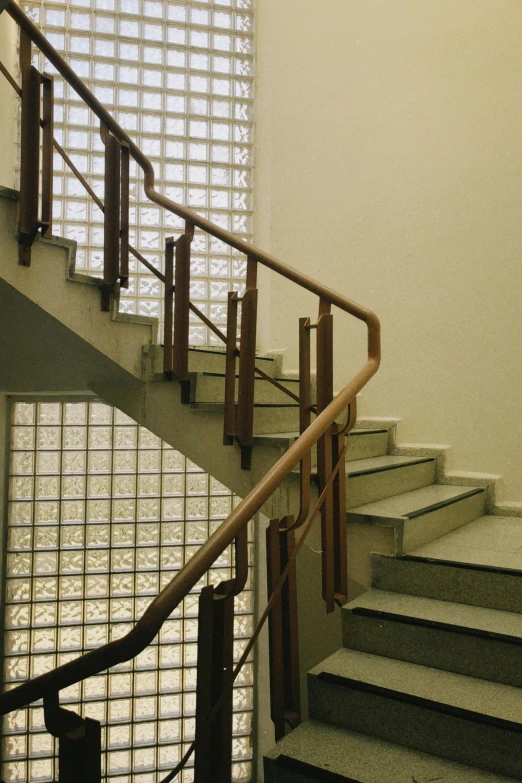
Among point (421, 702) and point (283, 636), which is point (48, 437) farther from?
point (421, 702)

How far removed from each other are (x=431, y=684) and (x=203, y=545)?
987 millimetres

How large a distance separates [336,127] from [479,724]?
12.5 ft

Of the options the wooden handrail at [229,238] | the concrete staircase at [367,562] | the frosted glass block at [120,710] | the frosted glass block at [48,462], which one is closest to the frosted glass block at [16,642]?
the frosted glass block at [120,710]

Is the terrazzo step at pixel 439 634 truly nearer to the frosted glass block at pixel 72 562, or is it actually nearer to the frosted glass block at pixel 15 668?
the frosted glass block at pixel 72 562

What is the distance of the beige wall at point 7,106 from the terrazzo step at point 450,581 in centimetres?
351

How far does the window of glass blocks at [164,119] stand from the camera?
4.29 meters

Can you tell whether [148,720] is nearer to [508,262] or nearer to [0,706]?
[0,706]

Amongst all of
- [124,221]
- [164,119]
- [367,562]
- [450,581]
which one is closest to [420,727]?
[450,581]

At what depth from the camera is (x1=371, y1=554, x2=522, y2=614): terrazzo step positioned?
222 centimetres

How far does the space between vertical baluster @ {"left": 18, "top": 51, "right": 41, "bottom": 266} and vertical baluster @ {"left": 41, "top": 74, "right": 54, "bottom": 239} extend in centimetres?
6

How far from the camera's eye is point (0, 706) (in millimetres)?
1205

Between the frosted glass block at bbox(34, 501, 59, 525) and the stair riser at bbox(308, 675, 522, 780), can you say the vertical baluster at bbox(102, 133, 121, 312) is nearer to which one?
the stair riser at bbox(308, 675, 522, 780)

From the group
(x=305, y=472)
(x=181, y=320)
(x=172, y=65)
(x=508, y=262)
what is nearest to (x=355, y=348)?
(x=508, y=262)

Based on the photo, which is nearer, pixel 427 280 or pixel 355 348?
pixel 427 280
